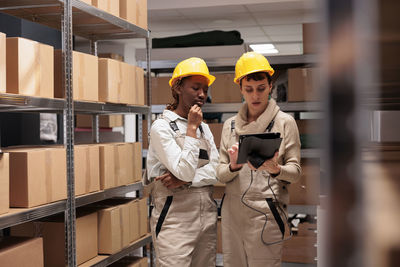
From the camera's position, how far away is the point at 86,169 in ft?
9.59

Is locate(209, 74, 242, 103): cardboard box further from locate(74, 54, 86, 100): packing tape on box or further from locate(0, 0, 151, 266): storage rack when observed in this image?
locate(74, 54, 86, 100): packing tape on box

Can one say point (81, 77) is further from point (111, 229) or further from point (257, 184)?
point (257, 184)

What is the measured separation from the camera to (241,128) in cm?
248

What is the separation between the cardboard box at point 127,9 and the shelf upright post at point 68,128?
718 mm

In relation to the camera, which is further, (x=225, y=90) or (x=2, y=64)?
(x=225, y=90)

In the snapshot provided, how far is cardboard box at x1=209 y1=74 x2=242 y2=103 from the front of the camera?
455cm

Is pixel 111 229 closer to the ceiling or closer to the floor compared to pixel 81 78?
closer to the floor

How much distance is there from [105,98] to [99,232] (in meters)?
0.90

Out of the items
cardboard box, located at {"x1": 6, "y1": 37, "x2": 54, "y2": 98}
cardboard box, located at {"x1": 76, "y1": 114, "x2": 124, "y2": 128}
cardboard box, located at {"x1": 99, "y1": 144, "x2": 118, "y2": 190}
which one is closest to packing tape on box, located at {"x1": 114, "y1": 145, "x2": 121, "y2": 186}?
cardboard box, located at {"x1": 99, "y1": 144, "x2": 118, "y2": 190}

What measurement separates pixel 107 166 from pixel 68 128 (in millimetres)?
519

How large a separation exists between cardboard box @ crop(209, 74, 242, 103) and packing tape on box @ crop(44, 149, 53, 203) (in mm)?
2323

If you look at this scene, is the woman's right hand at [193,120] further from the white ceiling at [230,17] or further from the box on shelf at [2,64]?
the white ceiling at [230,17]

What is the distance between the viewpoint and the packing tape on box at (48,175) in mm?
2512

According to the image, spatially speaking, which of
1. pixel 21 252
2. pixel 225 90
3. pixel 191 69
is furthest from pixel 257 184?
pixel 225 90
